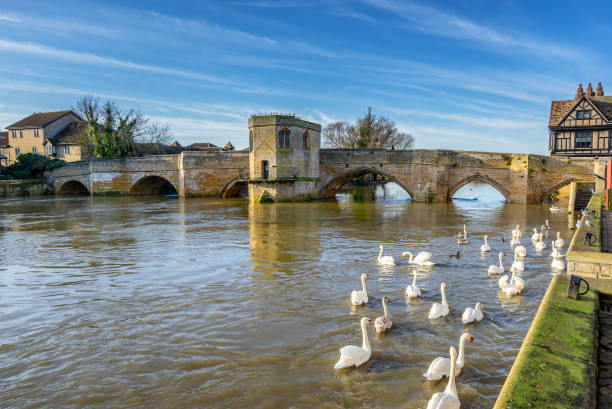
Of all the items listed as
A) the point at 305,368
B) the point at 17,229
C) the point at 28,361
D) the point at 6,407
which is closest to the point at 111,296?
the point at 28,361

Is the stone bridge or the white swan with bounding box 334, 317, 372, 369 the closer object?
the white swan with bounding box 334, 317, 372, 369

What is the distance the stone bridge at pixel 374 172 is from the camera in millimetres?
33750

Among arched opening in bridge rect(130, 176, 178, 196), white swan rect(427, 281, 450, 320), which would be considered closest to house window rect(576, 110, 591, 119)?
arched opening in bridge rect(130, 176, 178, 196)

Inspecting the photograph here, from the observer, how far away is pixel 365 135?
6178cm

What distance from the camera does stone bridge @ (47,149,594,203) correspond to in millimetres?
33750

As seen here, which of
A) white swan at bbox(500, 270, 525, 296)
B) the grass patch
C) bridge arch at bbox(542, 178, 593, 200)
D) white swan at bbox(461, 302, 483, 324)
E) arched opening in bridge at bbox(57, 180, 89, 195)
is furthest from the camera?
arched opening in bridge at bbox(57, 180, 89, 195)

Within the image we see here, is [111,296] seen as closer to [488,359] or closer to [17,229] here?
[488,359]

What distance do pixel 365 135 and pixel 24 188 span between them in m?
42.9

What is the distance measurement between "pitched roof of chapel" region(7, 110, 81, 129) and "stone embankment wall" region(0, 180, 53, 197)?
2065 centimetres

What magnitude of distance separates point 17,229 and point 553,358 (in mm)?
23496

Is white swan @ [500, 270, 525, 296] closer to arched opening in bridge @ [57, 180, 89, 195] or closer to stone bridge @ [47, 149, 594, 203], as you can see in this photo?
stone bridge @ [47, 149, 594, 203]

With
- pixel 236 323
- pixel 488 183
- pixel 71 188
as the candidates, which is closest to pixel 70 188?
pixel 71 188

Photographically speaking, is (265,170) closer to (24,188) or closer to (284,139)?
(284,139)

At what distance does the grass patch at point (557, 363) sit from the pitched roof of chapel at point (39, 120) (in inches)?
2941
